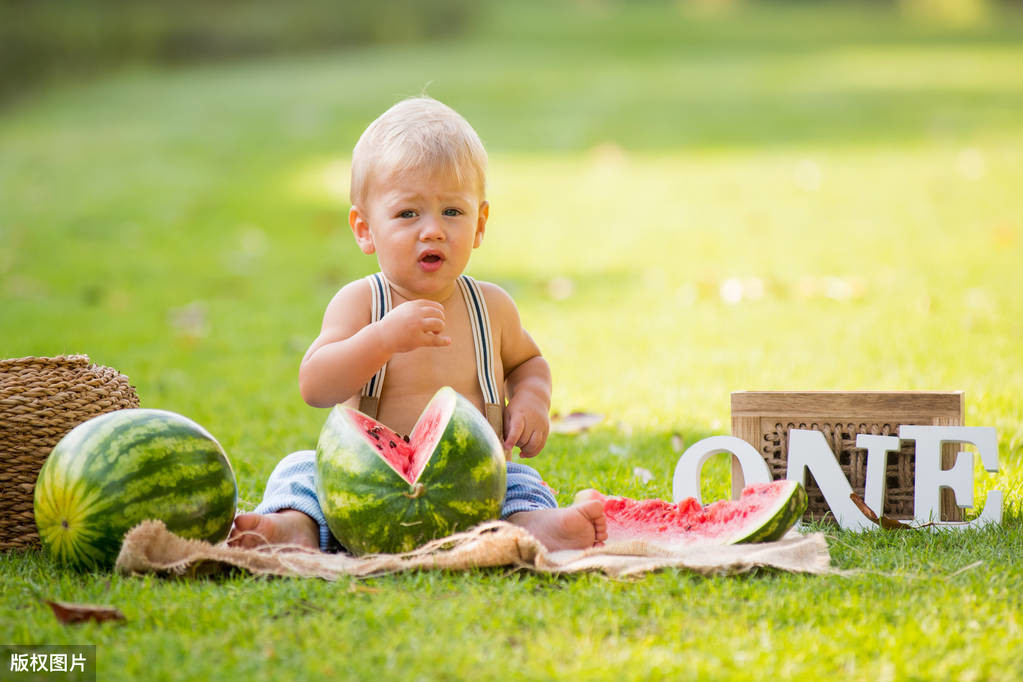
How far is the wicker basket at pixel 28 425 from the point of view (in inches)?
118

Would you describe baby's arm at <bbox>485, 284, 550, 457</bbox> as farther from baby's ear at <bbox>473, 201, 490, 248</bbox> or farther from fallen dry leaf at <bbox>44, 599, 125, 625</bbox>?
fallen dry leaf at <bbox>44, 599, 125, 625</bbox>

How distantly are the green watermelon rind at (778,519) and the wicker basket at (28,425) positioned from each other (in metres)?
1.88

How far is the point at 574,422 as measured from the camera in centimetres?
454

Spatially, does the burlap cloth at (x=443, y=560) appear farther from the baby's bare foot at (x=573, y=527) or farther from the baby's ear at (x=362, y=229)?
the baby's ear at (x=362, y=229)

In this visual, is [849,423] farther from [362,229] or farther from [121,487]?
[121,487]

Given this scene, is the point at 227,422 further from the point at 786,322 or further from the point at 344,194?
the point at 344,194

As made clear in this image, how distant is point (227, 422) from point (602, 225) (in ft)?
18.7

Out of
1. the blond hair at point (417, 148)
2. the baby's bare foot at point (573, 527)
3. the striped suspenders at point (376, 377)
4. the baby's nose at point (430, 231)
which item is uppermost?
the blond hair at point (417, 148)

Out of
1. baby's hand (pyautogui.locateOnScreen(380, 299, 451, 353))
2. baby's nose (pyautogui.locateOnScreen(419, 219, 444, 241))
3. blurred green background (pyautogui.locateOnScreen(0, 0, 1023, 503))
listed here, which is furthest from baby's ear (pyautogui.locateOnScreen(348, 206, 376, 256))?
blurred green background (pyautogui.locateOnScreen(0, 0, 1023, 503))

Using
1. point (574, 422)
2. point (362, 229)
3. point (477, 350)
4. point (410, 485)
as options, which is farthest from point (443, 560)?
point (574, 422)

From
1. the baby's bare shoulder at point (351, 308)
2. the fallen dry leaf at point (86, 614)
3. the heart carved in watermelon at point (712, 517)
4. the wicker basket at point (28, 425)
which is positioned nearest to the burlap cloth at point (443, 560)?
the heart carved in watermelon at point (712, 517)

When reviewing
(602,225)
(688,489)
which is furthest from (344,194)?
(688,489)

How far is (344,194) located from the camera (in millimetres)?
11055

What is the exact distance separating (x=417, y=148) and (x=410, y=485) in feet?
3.46
